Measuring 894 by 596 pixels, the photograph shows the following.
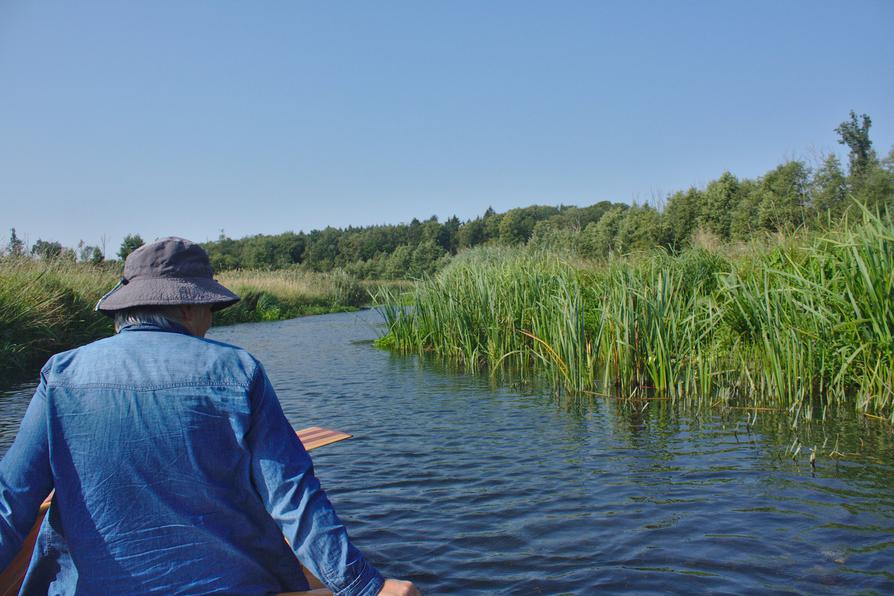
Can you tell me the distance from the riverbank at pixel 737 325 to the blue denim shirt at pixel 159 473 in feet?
19.9

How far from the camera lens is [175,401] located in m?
1.77

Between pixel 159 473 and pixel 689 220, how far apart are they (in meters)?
28.2

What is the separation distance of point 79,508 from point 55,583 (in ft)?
0.98

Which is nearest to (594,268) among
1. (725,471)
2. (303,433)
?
(725,471)

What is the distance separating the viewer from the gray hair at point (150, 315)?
1949 millimetres

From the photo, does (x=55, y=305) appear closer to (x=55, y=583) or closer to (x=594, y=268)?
(x=594, y=268)

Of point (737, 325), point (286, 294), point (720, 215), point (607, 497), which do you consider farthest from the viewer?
point (286, 294)

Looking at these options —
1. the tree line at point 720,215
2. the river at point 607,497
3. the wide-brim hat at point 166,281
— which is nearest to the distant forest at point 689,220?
the tree line at point 720,215

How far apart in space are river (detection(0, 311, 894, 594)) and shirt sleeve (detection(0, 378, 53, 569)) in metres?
2.56

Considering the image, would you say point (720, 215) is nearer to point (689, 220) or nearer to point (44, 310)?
point (689, 220)

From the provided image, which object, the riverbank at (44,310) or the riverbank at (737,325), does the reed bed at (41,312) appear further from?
the riverbank at (737,325)

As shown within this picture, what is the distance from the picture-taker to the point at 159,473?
1.77m

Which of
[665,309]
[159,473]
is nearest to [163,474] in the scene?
[159,473]

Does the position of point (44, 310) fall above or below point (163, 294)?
below
